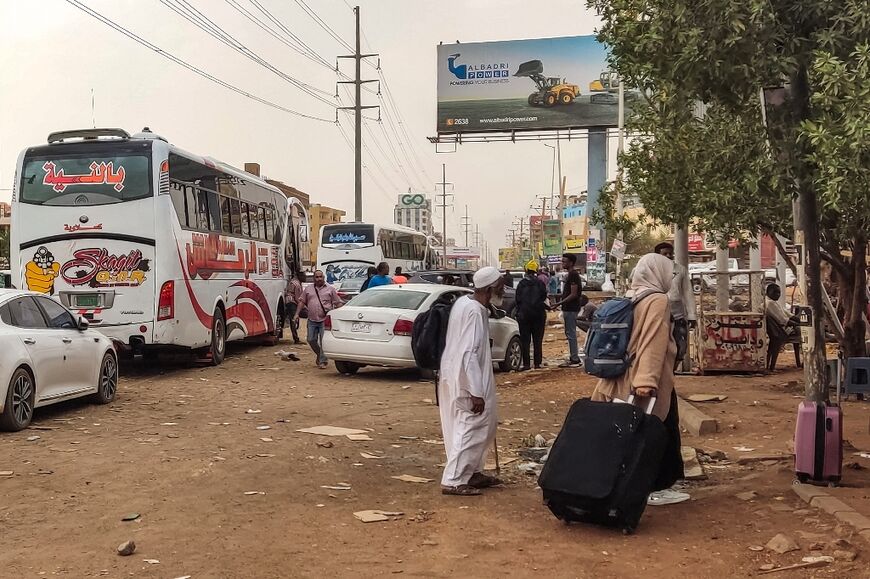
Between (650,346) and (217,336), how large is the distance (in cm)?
1201

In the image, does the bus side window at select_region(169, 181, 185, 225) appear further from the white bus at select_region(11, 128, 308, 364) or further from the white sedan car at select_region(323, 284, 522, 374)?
the white sedan car at select_region(323, 284, 522, 374)

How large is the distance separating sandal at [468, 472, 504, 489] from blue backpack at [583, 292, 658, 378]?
1.53m

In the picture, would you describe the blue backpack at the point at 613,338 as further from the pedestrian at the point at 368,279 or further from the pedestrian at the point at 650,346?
the pedestrian at the point at 368,279

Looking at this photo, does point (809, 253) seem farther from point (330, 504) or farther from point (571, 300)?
point (571, 300)

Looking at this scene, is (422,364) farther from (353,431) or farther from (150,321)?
(150,321)

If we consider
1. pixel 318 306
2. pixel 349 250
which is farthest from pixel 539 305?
pixel 349 250

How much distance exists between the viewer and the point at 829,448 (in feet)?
21.4

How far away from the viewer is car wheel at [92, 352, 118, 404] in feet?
37.2

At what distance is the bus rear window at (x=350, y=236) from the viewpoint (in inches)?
1330

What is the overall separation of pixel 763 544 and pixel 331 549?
2.60m

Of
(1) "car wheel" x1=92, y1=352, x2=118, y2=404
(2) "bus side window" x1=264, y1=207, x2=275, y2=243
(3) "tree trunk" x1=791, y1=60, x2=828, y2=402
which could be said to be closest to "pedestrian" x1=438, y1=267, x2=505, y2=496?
(3) "tree trunk" x1=791, y1=60, x2=828, y2=402

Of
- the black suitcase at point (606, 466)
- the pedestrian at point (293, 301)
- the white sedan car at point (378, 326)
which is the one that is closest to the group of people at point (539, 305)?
Answer: the white sedan car at point (378, 326)

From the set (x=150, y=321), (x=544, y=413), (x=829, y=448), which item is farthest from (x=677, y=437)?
(x=150, y=321)

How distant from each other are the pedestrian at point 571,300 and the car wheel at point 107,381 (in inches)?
289
